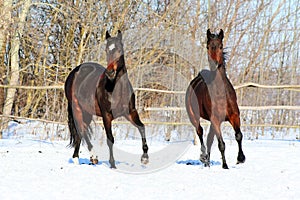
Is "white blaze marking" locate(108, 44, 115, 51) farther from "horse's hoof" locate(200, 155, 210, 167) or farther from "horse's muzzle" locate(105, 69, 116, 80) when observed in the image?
"horse's hoof" locate(200, 155, 210, 167)

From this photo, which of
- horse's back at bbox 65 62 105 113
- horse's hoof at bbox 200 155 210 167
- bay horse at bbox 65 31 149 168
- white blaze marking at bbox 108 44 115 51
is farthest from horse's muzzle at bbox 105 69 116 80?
horse's hoof at bbox 200 155 210 167

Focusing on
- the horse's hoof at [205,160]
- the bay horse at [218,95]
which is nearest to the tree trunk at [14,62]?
the horse's hoof at [205,160]

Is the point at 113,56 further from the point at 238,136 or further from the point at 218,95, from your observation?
the point at 238,136

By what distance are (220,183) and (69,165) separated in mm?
2283

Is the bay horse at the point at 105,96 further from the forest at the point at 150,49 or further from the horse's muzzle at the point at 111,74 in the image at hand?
the forest at the point at 150,49

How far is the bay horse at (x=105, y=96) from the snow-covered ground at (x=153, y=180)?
1.48ft

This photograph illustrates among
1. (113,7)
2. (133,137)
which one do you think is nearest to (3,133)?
(133,137)

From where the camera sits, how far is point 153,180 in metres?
4.12

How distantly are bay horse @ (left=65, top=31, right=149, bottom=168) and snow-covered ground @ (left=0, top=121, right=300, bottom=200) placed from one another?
1.48 feet

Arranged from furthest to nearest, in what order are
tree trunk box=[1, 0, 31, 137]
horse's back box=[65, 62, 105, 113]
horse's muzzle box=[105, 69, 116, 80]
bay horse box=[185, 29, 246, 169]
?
tree trunk box=[1, 0, 31, 137] < horse's back box=[65, 62, 105, 113] < bay horse box=[185, 29, 246, 169] < horse's muzzle box=[105, 69, 116, 80]

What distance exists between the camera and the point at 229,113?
16.0 feet

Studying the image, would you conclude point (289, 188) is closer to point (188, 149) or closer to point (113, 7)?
point (188, 149)

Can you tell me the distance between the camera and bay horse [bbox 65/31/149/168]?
4777mm

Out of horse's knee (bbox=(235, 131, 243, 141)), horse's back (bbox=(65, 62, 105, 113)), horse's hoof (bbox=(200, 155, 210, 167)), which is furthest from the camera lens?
horse's back (bbox=(65, 62, 105, 113))
